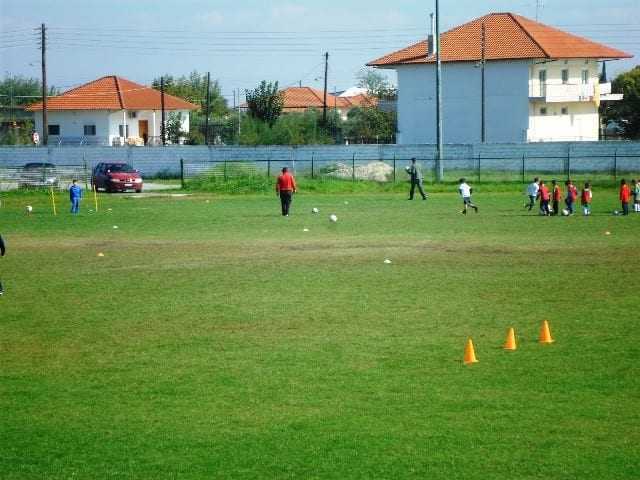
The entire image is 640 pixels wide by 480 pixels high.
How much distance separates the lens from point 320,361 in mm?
14773

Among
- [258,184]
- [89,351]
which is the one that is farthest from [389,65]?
[89,351]

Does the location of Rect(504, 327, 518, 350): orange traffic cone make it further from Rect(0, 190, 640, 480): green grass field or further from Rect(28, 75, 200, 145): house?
Rect(28, 75, 200, 145): house

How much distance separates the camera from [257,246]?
30.3m

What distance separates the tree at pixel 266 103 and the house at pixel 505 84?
13.3 m

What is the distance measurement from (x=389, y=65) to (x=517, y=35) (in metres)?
10.4

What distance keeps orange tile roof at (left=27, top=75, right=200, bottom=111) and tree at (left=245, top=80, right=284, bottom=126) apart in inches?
442

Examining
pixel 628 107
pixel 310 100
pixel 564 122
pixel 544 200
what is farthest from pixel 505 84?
pixel 310 100

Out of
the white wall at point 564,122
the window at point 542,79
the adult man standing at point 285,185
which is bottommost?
the adult man standing at point 285,185

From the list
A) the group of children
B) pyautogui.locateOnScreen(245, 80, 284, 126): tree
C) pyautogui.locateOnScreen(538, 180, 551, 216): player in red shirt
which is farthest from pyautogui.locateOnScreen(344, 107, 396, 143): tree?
pyautogui.locateOnScreen(538, 180, 551, 216): player in red shirt

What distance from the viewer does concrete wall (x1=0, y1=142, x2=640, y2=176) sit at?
6562cm

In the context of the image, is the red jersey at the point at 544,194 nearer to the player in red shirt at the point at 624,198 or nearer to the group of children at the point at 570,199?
the group of children at the point at 570,199

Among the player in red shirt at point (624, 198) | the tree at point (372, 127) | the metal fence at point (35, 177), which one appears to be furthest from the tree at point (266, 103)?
the player in red shirt at point (624, 198)

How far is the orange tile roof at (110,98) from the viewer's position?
10312cm

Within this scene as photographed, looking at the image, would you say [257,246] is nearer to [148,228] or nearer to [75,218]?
[148,228]
